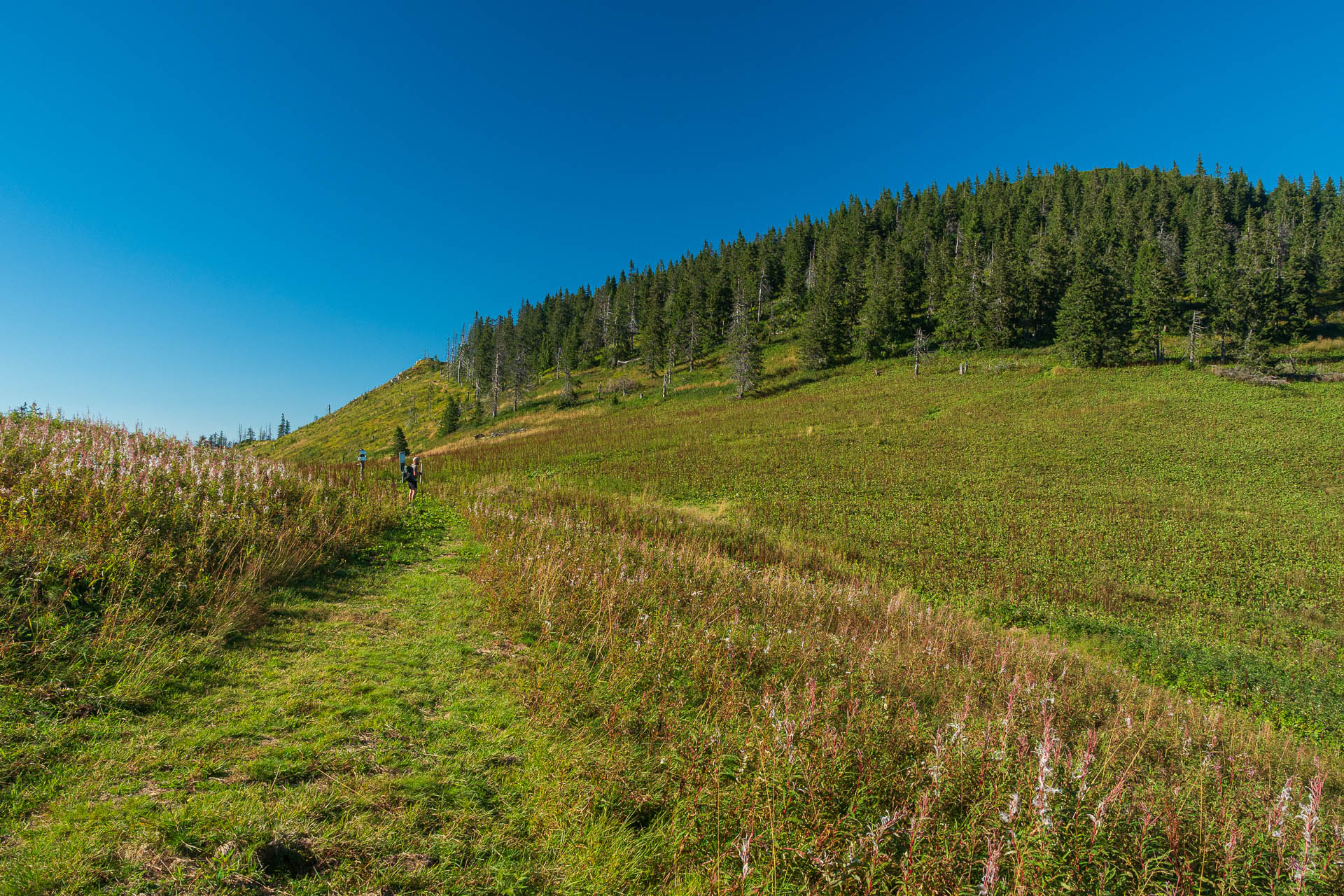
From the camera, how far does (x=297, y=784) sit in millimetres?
3125

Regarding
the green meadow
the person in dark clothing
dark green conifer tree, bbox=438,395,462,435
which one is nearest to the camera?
the green meadow

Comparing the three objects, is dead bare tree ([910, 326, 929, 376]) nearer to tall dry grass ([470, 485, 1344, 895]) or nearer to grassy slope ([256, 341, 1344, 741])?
grassy slope ([256, 341, 1344, 741])

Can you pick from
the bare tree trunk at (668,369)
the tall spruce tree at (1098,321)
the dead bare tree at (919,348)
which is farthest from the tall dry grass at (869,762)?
the bare tree trunk at (668,369)

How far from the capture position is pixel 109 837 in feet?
8.06

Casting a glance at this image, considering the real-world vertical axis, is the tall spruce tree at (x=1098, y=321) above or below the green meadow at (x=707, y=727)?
above

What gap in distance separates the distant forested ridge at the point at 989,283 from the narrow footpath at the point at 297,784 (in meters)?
55.8

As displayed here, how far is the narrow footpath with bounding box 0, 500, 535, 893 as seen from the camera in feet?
7.88

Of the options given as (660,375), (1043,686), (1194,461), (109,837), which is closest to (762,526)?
(1043,686)

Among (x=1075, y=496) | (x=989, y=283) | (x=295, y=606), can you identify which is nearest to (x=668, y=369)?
(x=989, y=283)

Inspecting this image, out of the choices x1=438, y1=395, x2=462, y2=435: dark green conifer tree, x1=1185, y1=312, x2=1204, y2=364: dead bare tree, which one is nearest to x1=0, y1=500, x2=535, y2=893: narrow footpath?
x1=1185, y1=312, x2=1204, y2=364: dead bare tree

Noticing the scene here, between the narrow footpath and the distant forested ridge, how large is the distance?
55.8 m

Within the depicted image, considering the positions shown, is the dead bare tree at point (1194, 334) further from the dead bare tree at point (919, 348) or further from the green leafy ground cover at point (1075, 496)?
the dead bare tree at point (919, 348)

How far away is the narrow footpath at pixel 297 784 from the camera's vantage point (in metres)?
2.40

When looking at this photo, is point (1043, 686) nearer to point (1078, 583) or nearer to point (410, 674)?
point (410, 674)
